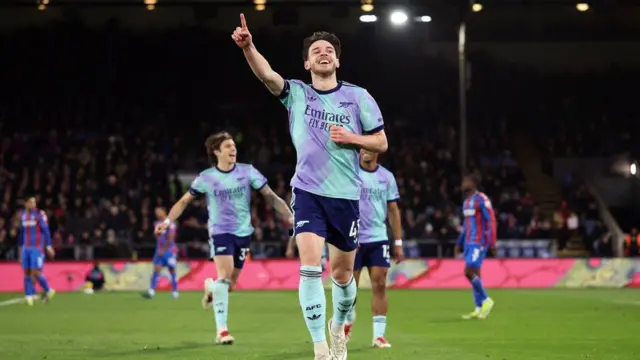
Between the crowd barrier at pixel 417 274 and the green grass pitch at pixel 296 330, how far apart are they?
18.5 feet

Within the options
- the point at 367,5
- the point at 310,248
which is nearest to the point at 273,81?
the point at 310,248

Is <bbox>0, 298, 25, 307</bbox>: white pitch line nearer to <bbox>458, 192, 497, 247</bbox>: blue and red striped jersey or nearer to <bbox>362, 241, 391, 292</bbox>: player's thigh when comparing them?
<bbox>458, 192, 497, 247</bbox>: blue and red striped jersey

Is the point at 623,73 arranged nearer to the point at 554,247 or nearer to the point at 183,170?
the point at 554,247

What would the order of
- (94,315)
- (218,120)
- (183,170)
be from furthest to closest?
(218,120) → (183,170) → (94,315)

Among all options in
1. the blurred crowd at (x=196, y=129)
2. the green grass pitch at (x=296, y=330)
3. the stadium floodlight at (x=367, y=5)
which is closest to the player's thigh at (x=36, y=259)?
the green grass pitch at (x=296, y=330)

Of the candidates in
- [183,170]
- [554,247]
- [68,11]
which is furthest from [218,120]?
[554,247]

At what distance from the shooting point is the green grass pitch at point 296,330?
36.2 ft

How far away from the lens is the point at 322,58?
842cm

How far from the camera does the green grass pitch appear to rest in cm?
1102

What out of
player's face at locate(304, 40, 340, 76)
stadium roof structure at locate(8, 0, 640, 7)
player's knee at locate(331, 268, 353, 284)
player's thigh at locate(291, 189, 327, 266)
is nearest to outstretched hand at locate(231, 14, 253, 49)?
player's face at locate(304, 40, 340, 76)

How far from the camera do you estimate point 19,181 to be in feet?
114

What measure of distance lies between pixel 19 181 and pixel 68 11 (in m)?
6.90

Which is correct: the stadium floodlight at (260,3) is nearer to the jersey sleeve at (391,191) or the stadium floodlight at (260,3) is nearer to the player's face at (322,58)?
the jersey sleeve at (391,191)

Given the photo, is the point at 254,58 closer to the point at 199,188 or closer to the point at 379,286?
the point at 379,286
